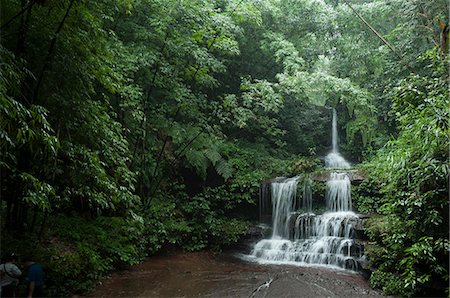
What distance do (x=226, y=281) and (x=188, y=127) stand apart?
16.0 ft

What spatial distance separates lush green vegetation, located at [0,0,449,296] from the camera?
5305 mm

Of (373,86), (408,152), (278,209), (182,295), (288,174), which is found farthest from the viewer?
(373,86)

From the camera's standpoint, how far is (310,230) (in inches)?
380

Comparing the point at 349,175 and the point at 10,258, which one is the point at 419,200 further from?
the point at 10,258

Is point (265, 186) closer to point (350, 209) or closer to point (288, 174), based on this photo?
point (288, 174)

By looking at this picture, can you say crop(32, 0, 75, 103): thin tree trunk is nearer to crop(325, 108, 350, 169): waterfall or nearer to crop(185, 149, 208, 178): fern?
crop(185, 149, 208, 178): fern

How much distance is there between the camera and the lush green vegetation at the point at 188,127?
5.30m

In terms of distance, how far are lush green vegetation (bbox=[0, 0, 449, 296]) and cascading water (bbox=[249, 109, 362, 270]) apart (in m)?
0.69

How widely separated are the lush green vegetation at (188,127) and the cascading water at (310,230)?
27.0 inches

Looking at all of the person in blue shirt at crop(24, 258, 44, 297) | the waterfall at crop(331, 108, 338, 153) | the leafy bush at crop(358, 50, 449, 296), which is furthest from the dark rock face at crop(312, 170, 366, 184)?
the person in blue shirt at crop(24, 258, 44, 297)

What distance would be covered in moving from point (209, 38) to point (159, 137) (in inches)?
148

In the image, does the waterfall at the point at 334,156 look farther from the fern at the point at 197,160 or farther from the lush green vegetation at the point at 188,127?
the fern at the point at 197,160

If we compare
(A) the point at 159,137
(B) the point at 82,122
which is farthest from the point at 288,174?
(B) the point at 82,122

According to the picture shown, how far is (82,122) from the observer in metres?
5.62
